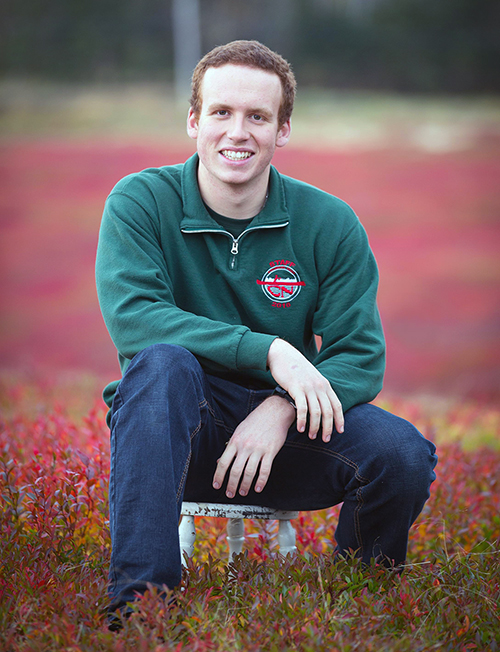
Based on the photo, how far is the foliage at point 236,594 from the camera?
1.68 metres

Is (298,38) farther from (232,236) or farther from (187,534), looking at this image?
(187,534)

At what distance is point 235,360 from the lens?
2.18 meters

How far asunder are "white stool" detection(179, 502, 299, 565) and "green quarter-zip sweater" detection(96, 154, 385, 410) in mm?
455

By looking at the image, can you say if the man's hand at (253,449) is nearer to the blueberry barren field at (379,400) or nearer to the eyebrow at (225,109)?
the blueberry barren field at (379,400)

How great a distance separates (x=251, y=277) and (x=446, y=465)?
1.82 metres

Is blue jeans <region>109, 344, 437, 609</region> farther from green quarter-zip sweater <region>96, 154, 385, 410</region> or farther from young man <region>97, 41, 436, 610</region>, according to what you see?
green quarter-zip sweater <region>96, 154, 385, 410</region>

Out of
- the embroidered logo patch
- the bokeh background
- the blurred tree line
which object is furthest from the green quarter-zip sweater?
the blurred tree line

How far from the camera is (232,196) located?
2658 millimetres

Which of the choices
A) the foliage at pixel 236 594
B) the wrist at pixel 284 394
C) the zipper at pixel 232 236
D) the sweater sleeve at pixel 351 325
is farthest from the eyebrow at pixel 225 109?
the foliage at pixel 236 594

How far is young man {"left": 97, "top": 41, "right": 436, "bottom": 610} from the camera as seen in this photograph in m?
1.92

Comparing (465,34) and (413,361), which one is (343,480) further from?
(465,34)

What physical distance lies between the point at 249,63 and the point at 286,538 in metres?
1.78

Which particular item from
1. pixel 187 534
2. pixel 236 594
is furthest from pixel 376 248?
pixel 236 594

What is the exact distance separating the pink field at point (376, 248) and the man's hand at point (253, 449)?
24.8 feet
